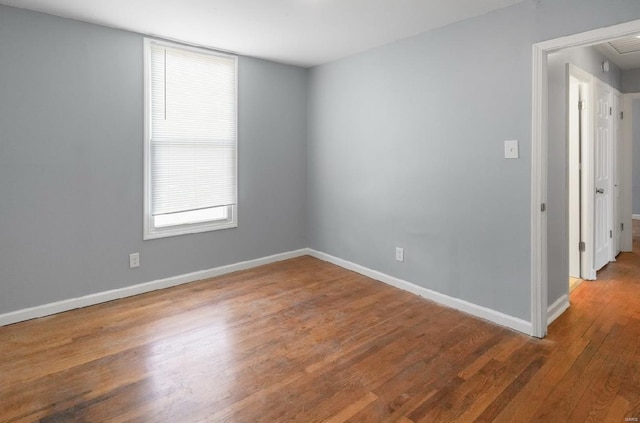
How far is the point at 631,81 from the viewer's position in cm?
457

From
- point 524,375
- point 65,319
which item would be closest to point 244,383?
point 524,375

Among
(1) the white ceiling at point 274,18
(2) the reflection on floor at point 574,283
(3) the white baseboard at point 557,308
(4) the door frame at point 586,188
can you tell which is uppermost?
(1) the white ceiling at point 274,18

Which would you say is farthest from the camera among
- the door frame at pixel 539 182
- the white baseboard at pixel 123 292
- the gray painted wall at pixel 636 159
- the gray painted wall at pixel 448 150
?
the gray painted wall at pixel 636 159

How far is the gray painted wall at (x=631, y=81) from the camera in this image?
4516 millimetres

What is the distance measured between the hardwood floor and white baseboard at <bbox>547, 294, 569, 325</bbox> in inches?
2.4

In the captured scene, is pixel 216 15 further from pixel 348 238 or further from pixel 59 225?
pixel 348 238

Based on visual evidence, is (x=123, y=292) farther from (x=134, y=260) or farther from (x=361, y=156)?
(x=361, y=156)

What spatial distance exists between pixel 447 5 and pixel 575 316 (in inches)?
103

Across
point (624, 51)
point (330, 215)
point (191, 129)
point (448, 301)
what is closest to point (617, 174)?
point (624, 51)

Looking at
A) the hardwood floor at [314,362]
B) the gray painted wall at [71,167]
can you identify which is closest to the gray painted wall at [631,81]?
the hardwood floor at [314,362]

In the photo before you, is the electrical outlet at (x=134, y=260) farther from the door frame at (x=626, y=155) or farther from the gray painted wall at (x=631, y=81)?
the gray painted wall at (x=631, y=81)

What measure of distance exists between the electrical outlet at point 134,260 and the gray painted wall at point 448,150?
2.17 m

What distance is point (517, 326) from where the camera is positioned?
2693 mm

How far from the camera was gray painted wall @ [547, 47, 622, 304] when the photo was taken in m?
2.77
